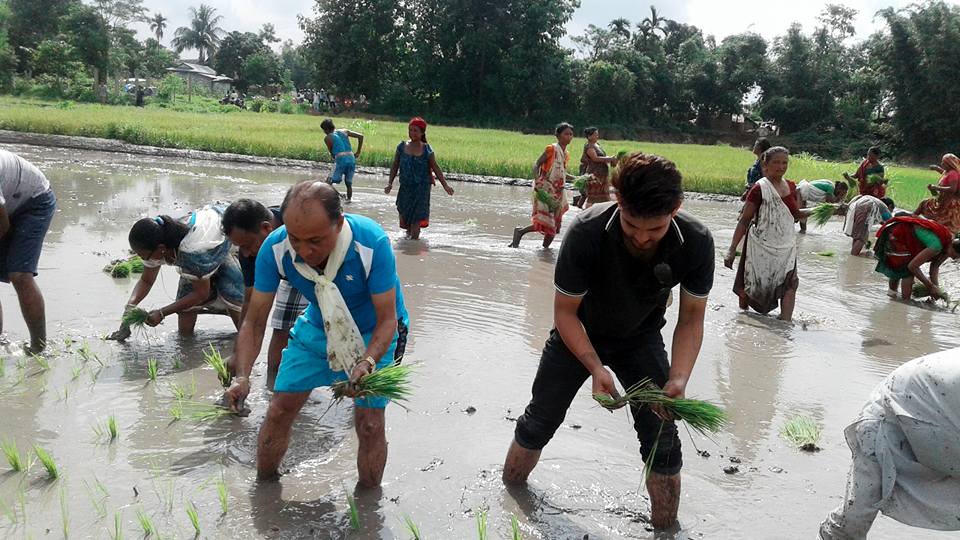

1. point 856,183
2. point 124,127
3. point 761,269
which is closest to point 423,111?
point 124,127

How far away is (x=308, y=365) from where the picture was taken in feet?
10.9

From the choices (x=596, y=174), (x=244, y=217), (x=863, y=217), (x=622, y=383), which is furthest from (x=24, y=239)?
(x=863, y=217)

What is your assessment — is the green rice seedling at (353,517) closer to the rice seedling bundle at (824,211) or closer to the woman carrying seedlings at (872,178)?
the rice seedling bundle at (824,211)

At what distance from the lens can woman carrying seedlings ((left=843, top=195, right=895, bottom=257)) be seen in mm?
11133

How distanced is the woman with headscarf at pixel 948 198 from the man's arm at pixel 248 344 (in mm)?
8726

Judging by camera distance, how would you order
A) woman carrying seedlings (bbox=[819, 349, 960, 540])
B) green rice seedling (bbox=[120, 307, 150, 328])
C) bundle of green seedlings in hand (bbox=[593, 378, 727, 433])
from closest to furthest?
woman carrying seedlings (bbox=[819, 349, 960, 540]) < bundle of green seedlings in hand (bbox=[593, 378, 727, 433]) < green rice seedling (bbox=[120, 307, 150, 328])

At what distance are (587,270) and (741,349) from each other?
364cm

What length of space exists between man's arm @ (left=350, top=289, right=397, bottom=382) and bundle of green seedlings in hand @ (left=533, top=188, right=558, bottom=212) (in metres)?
6.62

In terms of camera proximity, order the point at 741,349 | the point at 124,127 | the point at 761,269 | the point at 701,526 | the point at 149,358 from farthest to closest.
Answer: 1. the point at 124,127
2. the point at 761,269
3. the point at 741,349
4. the point at 149,358
5. the point at 701,526

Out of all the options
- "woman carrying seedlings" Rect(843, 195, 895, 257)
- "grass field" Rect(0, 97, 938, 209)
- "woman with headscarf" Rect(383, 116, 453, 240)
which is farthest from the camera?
"grass field" Rect(0, 97, 938, 209)

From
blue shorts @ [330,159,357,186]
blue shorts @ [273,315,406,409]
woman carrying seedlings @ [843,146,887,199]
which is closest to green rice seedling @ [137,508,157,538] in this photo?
blue shorts @ [273,315,406,409]

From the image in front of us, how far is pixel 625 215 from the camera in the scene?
278 centimetres

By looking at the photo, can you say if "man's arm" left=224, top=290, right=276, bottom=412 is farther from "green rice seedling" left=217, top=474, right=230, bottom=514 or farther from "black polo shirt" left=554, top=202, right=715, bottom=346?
"black polo shirt" left=554, top=202, right=715, bottom=346

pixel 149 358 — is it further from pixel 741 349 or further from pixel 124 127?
pixel 124 127
